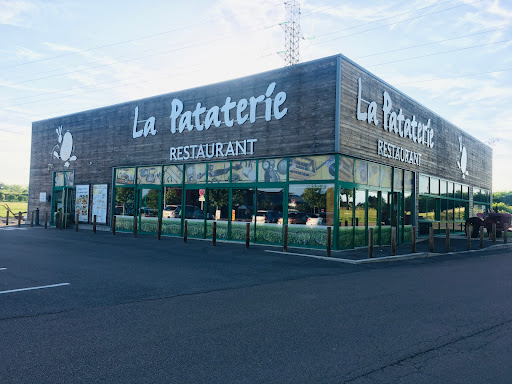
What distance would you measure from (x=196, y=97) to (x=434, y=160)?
13.8 metres

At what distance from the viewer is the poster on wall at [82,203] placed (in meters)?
25.2

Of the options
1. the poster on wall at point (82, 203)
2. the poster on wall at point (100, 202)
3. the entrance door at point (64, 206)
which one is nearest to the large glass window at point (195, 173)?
the poster on wall at point (100, 202)

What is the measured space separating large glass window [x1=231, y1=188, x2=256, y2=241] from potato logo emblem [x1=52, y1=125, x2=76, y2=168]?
13015 mm

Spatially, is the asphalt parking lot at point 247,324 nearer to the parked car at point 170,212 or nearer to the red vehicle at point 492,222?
the parked car at point 170,212

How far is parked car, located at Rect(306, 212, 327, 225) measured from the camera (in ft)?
52.9

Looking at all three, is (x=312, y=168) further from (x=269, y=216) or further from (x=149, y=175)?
(x=149, y=175)

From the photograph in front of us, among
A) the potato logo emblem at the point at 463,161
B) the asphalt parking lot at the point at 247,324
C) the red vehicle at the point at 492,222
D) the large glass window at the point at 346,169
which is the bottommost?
the asphalt parking lot at the point at 247,324

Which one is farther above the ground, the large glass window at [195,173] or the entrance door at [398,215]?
the large glass window at [195,173]

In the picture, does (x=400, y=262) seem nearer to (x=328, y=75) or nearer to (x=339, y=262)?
(x=339, y=262)

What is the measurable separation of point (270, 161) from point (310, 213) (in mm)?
2905

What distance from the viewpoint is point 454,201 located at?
2741 centimetres

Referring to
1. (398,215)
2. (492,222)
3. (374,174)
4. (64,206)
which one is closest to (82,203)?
(64,206)

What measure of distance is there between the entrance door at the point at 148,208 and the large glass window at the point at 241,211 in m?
4.87

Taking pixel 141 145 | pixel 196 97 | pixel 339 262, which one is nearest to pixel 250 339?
pixel 339 262
